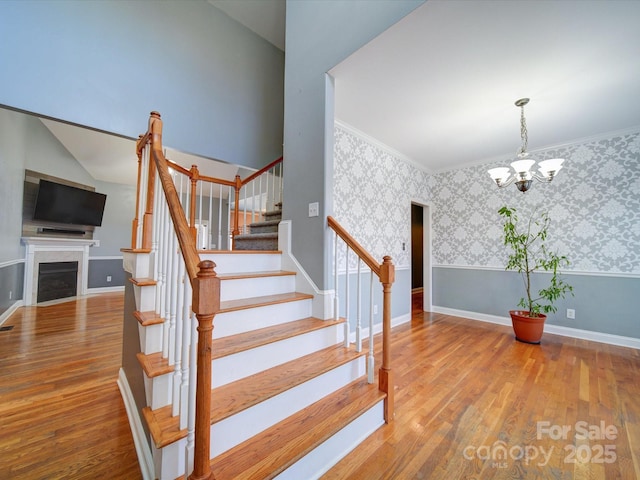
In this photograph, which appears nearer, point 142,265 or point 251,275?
point 142,265

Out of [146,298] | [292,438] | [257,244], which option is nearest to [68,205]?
[257,244]

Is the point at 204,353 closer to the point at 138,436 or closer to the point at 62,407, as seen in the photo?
the point at 138,436

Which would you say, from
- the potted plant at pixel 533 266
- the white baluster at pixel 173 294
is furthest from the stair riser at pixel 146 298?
the potted plant at pixel 533 266

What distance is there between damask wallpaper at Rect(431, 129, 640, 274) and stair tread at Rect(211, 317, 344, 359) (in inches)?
132

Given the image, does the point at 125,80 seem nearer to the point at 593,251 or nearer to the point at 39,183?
the point at 39,183

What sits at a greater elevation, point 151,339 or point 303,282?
point 303,282

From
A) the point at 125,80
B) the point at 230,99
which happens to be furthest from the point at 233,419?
the point at 230,99

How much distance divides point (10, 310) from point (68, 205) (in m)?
2.12

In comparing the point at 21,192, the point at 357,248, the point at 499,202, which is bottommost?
the point at 357,248

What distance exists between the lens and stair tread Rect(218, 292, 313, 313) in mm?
1632

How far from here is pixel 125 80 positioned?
2.62 m

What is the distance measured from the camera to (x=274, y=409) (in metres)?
1.31

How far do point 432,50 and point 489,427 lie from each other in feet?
8.70

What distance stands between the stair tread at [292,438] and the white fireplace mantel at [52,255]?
588 centimetres
